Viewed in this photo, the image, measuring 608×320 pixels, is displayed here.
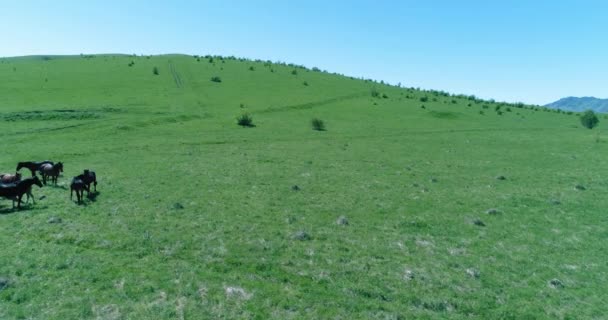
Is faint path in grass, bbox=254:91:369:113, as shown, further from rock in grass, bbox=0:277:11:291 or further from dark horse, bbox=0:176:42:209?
rock in grass, bbox=0:277:11:291

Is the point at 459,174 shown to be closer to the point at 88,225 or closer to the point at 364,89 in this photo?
the point at 88,225

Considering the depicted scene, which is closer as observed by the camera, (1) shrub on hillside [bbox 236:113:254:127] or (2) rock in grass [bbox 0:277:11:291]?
(2) rock in grass [bbox 0:277:11:291]

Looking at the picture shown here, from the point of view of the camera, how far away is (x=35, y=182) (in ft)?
56.2

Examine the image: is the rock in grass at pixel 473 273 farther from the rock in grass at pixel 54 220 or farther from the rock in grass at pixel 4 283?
the rock in grass at pixel 54 220

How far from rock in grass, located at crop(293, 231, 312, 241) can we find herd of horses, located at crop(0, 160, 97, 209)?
1076 centimetres

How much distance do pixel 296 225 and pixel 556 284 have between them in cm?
933

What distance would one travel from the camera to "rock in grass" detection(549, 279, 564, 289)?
11.3m

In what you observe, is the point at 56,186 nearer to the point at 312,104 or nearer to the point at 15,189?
the point at 15,189

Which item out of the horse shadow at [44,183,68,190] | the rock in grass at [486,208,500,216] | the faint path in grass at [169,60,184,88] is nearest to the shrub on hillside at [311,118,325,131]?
the faint path in grass at [169,60,184,88]

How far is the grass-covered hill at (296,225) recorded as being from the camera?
32.0 ft

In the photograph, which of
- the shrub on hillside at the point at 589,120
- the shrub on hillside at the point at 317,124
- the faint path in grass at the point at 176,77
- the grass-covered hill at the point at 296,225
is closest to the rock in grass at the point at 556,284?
the grass-covered hill at the point at 296,225

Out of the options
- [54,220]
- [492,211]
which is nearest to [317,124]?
[492,211]

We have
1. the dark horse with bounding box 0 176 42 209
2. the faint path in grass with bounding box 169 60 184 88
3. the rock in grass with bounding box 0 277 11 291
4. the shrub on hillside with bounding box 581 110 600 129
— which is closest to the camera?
the rock in grass with bounding box 0 277 11 291

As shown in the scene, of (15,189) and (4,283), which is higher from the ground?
(15,189)
